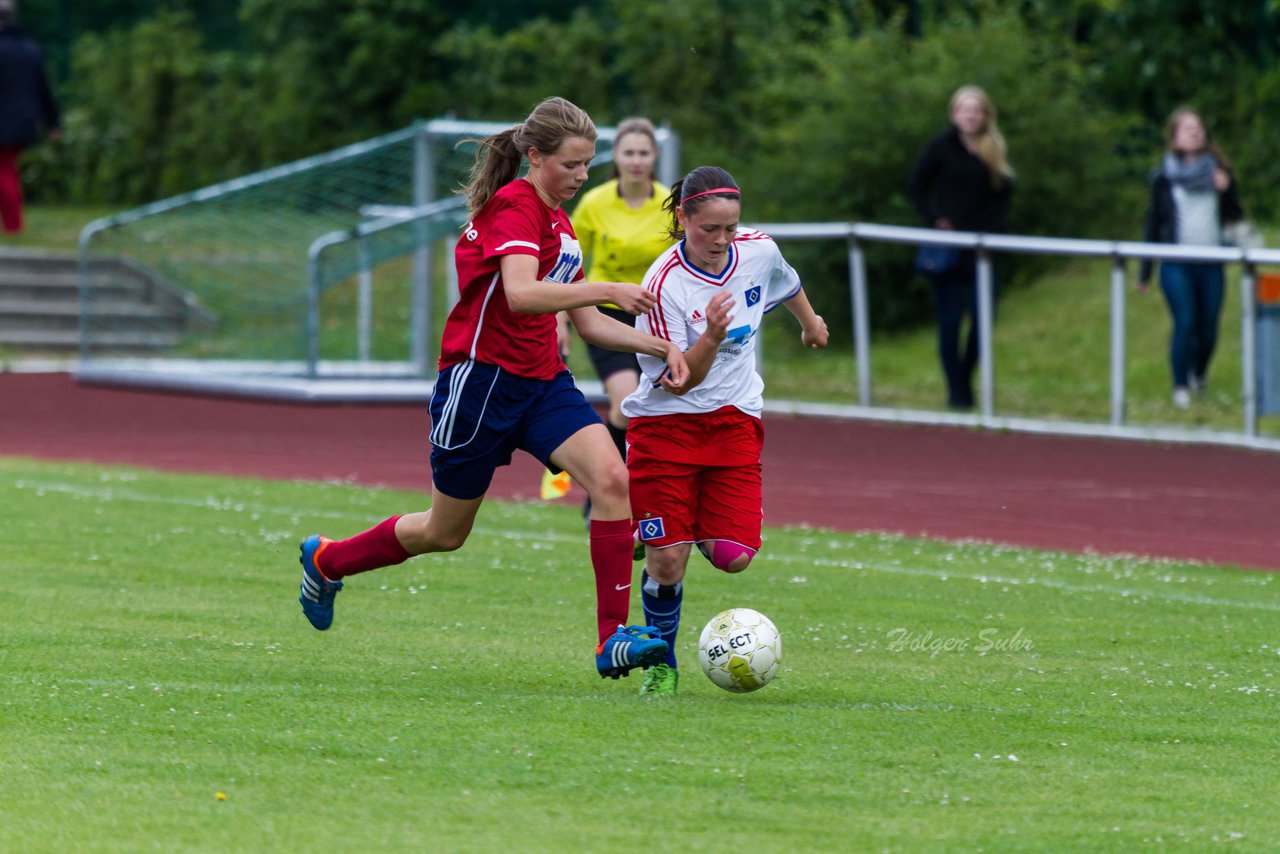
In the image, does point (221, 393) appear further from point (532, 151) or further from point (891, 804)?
point (891, 804)

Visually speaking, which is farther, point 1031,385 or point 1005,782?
point 1031,385

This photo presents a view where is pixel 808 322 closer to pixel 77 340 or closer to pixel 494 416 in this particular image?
pixel 494 416

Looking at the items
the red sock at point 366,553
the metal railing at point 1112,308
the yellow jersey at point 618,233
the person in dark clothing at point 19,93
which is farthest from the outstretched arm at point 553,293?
the person in dark clothing at point 19,93

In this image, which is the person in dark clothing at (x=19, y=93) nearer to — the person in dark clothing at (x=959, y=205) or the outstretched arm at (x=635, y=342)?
the person in dark clothing at (x=959, y=205)

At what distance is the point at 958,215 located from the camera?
638 inches

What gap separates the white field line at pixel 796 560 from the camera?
880 centimetres

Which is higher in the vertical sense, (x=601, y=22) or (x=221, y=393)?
(x=601, y=22)

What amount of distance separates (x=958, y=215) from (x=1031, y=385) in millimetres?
2136

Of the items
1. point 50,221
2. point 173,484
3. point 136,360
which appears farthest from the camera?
point 50,221

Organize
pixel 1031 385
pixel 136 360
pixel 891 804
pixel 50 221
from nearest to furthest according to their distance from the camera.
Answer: pixel 891 804 → pixel 1031 385 → pixel 136 360 → pixel 50 221

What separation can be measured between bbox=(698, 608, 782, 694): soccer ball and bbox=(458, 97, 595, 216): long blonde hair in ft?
5.20

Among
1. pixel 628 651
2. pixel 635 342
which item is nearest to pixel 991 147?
pixel 635 342

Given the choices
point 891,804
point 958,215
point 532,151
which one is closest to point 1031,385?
point 958,215

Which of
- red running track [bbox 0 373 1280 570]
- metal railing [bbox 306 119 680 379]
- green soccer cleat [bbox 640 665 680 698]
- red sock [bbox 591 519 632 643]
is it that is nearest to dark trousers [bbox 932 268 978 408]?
red running track [bbox 0 373 1280 570]
